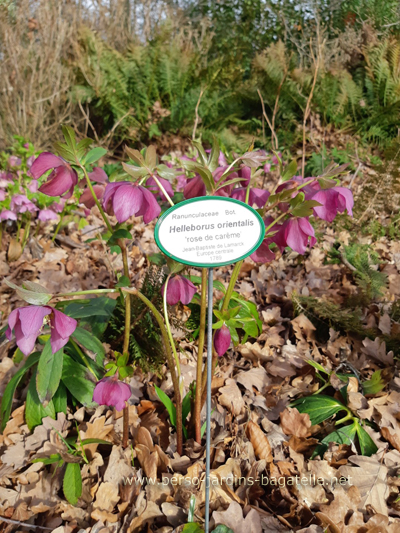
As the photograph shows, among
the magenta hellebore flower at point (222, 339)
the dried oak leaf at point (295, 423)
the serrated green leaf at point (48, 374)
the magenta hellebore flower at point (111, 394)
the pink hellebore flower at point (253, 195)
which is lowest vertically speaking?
the dried oak leaf at point (295, 423)

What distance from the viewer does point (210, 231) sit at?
37.4 inches

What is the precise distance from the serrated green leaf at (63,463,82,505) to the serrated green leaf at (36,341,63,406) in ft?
0.73

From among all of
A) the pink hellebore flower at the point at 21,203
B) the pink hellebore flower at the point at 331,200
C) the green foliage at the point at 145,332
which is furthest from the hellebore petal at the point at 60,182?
the pink hellebore flower at the point at 21,203

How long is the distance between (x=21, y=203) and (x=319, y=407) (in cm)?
188

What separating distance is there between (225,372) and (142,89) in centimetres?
385

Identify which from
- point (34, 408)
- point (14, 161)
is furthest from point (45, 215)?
point (34, 408)

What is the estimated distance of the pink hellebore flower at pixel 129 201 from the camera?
946 mm

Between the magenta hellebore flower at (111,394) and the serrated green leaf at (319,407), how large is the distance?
0.70m

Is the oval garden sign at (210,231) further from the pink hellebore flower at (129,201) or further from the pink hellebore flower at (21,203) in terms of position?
the pink hellebore flower at (21,203)

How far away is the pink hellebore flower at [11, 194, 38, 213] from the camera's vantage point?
88.0 inches

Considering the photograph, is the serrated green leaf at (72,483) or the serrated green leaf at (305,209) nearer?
the serrated green leaf at (305,209)

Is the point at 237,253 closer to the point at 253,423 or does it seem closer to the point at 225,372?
the point at 253,423

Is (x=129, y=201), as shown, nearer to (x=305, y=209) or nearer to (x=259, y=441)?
(x=305, y=209)

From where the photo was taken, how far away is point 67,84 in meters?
4.16
